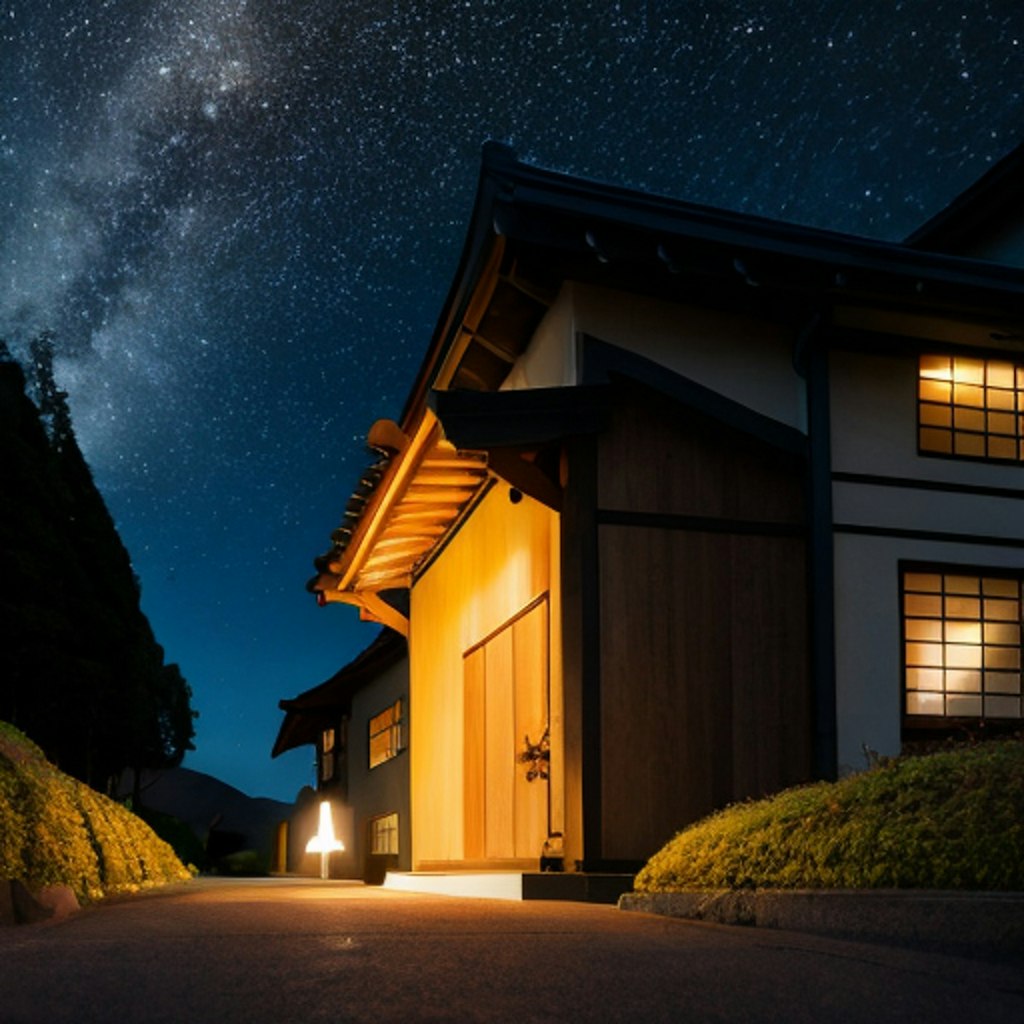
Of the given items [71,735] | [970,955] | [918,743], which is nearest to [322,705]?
[71,735]

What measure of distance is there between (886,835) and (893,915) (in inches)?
29.5

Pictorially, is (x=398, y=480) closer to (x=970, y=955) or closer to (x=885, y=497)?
(x=885, y=497)

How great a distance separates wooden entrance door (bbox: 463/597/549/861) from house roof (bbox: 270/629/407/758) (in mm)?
8002

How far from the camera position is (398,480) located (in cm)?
1303

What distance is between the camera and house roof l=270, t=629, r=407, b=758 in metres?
24.9

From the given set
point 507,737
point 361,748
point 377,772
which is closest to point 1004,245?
point 507,737

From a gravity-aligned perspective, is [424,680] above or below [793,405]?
below

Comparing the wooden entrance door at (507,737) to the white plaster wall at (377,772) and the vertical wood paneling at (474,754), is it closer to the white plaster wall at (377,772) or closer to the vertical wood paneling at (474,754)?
the vertical wood paneling at (474,754)

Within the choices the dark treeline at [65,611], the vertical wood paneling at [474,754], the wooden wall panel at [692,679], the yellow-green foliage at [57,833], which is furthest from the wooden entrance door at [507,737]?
the dark treeline at [65,611]

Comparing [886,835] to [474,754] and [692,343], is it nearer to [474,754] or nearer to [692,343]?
[692,343]

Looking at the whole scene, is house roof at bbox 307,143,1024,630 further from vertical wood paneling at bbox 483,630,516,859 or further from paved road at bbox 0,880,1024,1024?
paved road at bbox 0,880,1024,1024

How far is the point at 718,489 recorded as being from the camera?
11023mm

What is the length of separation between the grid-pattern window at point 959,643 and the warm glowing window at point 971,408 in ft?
4.06

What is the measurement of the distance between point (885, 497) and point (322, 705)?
22.4 meters
